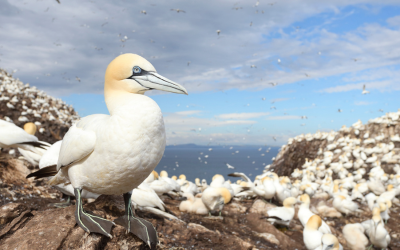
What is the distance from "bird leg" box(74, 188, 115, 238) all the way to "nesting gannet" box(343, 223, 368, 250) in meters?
6.15

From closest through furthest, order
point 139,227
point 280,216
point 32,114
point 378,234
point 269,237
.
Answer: point 139,227, point 269,237, point 280,216, point 378,234, point 32,114

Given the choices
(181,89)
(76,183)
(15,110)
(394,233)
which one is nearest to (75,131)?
(76,183)

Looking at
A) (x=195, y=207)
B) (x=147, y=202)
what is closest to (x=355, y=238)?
(x=195, y=207)

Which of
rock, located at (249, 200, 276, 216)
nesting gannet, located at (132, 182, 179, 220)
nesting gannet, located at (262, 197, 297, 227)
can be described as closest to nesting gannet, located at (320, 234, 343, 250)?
nesting gannet, located at (262, 197, 297, 227)

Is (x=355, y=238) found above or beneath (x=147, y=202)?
beneath

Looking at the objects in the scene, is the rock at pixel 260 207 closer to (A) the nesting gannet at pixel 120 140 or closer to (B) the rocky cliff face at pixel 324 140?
(A) the nesting gannet at pixel 120 140

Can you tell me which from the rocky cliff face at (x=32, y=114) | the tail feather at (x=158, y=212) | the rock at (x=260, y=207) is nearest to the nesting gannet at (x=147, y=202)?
the tail feather at (x=158, y=212)

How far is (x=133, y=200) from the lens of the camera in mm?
5141

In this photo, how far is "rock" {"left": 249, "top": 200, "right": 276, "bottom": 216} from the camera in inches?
282

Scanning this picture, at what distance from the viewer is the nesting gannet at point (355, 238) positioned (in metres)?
6.86

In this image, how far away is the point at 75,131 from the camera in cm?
313

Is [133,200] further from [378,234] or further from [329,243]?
[378,234]

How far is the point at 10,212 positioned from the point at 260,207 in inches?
219

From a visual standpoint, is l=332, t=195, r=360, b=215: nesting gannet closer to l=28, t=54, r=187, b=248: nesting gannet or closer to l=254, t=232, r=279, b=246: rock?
l=254, t=232, r=279, b=246: rock
